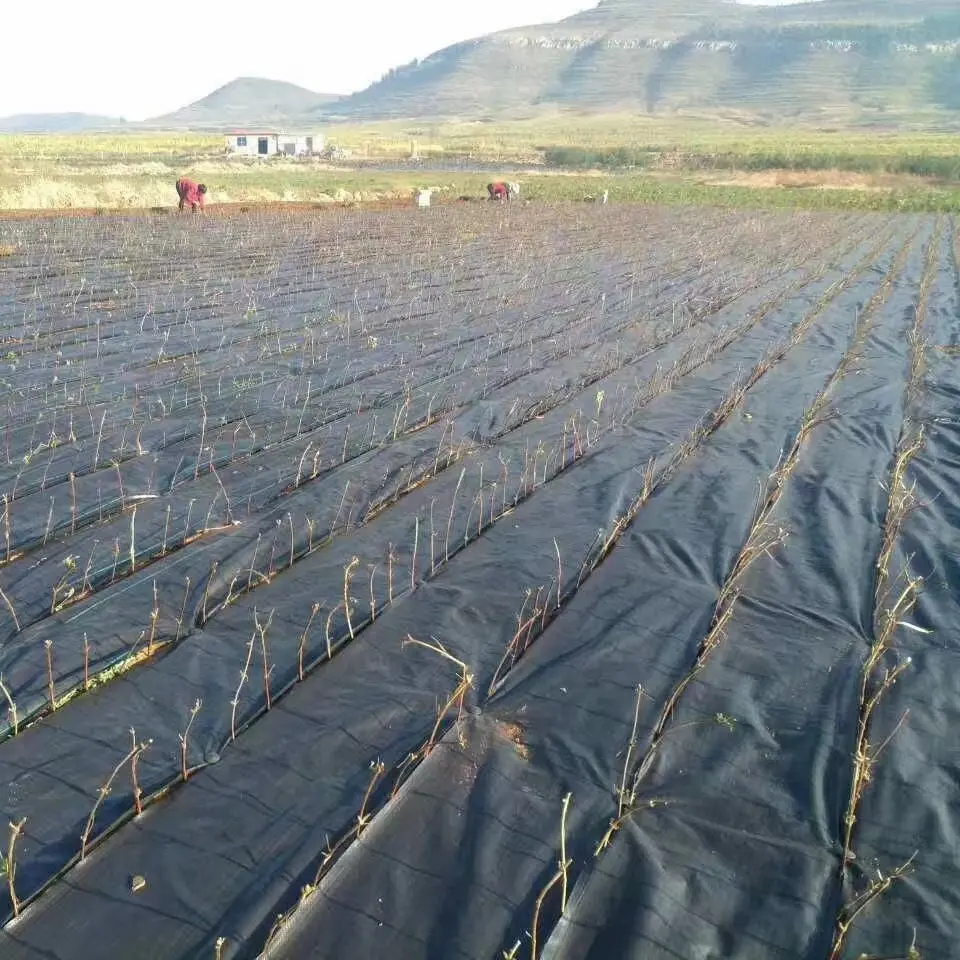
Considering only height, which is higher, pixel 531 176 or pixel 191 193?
pixel 191 193

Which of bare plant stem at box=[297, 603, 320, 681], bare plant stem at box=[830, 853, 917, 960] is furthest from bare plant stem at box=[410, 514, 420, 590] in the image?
bare plant stem at box=[830, 853, 917, 960]

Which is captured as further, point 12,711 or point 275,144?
point 275,144

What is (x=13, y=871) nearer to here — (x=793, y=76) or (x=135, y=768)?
(x=135, y=768)

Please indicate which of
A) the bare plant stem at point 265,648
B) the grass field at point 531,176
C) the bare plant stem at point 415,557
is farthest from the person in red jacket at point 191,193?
the bare plant stem at point 265,648

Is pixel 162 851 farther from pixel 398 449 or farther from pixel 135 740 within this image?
pixel 398 449

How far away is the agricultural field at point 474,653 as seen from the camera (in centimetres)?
241

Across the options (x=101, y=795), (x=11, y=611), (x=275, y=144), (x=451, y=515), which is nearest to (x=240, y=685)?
(x=101, y=795)

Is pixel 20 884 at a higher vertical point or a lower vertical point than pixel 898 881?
higher

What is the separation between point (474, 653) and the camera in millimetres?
3598

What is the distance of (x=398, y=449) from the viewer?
5.82 m

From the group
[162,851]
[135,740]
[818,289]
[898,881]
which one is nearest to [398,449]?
[135,740]

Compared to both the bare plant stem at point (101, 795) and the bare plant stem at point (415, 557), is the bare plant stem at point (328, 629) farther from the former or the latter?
the bare plant stem at point (101, 795)

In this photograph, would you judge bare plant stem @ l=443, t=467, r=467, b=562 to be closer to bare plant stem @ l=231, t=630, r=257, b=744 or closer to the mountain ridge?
bare plant stem @ l=231, t=630, r=257, b=744

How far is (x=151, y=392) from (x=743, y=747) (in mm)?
5592
